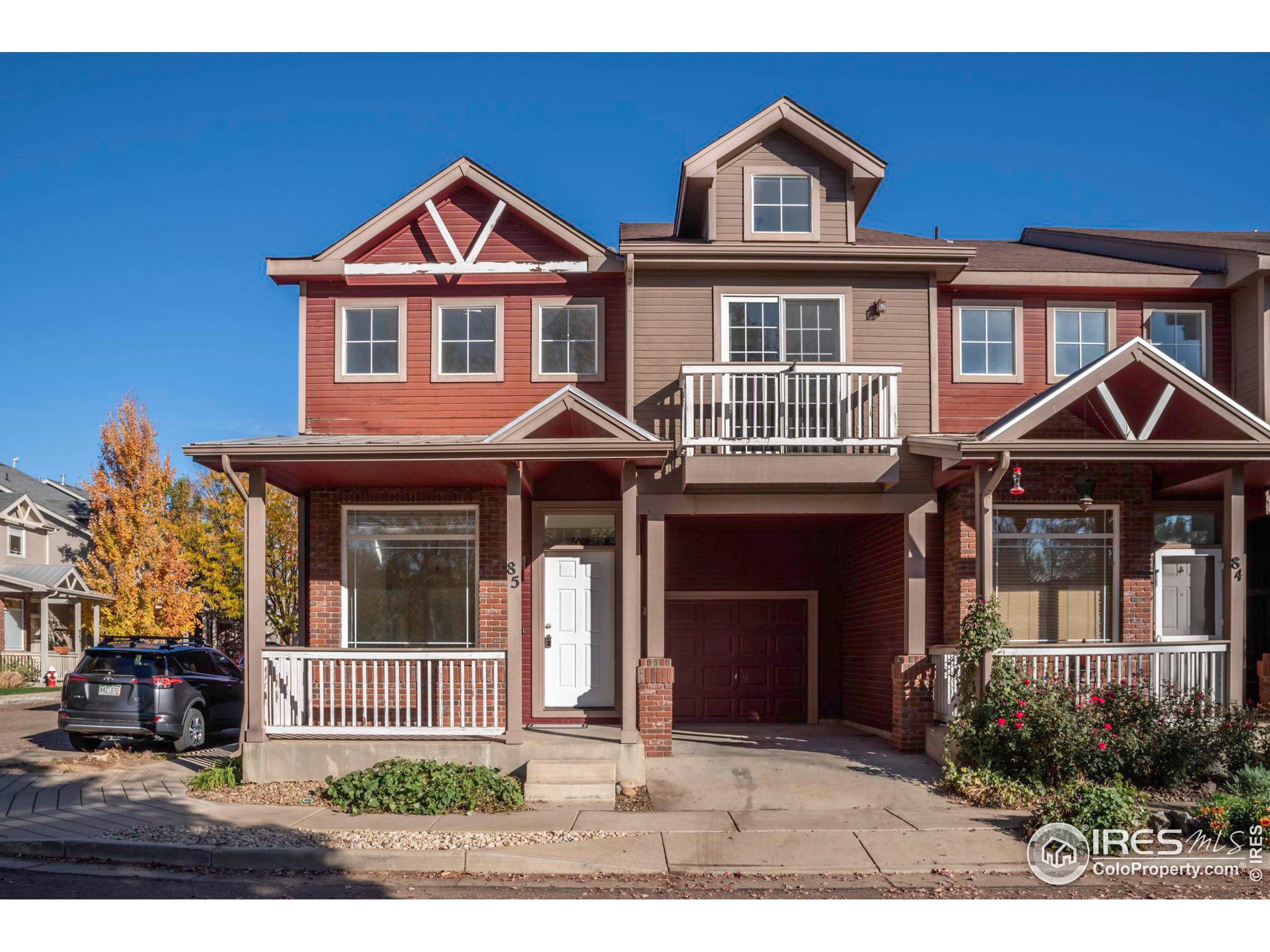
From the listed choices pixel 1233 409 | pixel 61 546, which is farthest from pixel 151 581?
pixel 1233 409

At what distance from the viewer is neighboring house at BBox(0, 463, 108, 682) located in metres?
28.8

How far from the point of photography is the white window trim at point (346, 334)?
13492mm

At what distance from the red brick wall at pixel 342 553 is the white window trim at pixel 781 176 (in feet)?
15.2

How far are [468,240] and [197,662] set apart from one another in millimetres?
7015

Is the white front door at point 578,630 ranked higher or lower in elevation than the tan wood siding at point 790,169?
lower

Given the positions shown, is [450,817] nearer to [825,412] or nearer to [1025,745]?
[1025,745]

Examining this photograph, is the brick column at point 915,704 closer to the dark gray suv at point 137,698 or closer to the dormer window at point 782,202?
the dormer window at point 782,202

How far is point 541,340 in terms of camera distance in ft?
44.6

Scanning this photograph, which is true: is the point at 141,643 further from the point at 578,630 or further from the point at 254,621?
the point at 578,630

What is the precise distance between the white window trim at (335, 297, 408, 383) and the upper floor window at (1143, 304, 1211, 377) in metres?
9.70

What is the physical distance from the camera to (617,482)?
13062 millimetres

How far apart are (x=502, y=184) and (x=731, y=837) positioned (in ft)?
28.0

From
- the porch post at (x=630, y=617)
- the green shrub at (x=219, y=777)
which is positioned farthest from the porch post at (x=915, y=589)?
the green shrub at (x=219, y=777)

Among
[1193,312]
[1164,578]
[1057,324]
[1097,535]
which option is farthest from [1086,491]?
[1193,312]
